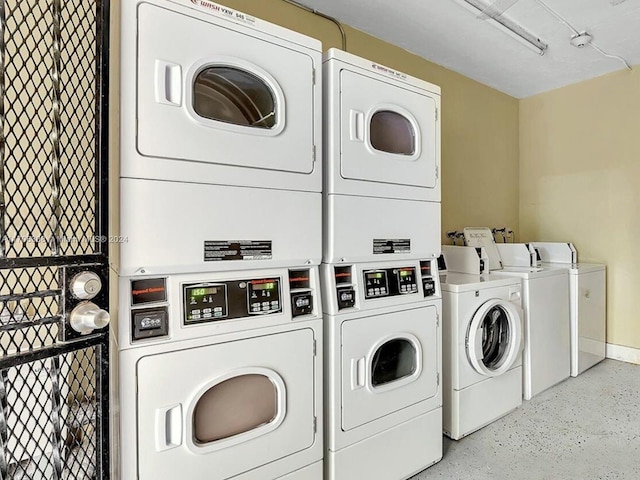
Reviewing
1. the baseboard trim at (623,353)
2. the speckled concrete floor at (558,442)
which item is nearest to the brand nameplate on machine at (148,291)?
the speckled concrete floor at (558,442)

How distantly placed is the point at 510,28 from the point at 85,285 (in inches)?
124

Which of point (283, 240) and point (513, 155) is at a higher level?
point (513, 155)

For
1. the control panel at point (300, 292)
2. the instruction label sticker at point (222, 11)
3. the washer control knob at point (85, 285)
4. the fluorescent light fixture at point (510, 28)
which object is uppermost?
the fluorescent light fixture at point (510, 28)

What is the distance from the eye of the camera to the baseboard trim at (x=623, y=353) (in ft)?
11.8

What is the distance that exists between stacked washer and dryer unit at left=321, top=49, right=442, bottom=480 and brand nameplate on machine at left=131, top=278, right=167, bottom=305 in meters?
0.71

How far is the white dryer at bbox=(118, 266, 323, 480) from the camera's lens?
1.23 m

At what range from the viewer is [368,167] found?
6.02 ft

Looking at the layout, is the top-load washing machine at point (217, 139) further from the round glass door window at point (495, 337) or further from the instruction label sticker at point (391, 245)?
the round glass door window at point (495, 337)

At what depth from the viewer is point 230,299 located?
56.0 inches

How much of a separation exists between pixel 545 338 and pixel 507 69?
96.4 inches

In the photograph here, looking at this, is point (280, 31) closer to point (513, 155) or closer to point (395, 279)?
point (395, 279)

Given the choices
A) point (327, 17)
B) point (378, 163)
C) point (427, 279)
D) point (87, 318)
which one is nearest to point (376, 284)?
point (427, 279)

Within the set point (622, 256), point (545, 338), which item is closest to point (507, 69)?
point (622, 256)

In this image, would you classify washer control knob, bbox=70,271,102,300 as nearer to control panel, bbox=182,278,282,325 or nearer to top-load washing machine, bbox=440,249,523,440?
control panel, bbox=182,278,282,325
